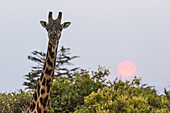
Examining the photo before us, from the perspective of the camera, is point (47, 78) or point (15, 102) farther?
point (15, 102)

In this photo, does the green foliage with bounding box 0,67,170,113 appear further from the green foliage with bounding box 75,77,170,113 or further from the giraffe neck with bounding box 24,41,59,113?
the giraffe neck with bounding box 24,41,59,113

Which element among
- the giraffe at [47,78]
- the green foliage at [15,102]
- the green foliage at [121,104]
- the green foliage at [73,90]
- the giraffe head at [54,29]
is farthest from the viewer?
the green foliage at [15,102]

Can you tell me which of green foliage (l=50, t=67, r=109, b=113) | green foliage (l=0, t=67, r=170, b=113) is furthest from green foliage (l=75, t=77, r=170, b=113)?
green foliage (l=50, t=67, r=109, b=113)

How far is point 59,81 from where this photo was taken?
10.6 meters

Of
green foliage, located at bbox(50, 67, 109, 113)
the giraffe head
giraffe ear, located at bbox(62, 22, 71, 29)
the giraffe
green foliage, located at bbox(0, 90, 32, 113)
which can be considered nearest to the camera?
the giraffe head

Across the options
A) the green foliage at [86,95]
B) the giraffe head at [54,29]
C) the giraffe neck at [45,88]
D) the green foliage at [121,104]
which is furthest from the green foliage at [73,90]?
the giraffe head at [54,29]

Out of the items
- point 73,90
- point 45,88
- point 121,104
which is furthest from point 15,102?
point 121,104

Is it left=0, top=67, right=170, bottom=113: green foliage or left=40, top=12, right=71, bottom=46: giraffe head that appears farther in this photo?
left=0, top=67, right=170, bottom=113: green foliage

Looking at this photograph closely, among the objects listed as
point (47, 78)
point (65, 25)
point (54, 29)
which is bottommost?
point (47, 78)

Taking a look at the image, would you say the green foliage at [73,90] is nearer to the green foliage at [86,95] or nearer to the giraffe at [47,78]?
the green foliage at [86,95]

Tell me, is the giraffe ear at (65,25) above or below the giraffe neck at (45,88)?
above

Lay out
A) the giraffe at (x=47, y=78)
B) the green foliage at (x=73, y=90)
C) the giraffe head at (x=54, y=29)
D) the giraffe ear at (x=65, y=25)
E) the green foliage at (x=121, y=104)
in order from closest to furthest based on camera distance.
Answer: the giraffe head at (x=54, y=29) → the giraffe at (x=47, y=78) → the green foliage at (x=121, y=104) → the giraffe ear at (x=65, y=25) → the green foliage at (x=73, y=90)

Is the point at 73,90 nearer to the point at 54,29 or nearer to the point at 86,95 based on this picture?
the point at 86,95

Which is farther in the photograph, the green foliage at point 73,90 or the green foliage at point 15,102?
the green foliage at point 15,102
